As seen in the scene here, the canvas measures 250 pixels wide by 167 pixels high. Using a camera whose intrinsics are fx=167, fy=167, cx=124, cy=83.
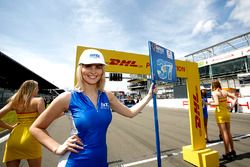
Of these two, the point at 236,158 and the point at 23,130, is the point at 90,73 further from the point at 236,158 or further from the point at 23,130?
the point at 236,158

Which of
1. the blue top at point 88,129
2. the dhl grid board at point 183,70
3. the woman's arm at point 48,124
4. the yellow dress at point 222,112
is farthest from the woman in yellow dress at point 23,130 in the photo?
the yellow dress at point 222,112

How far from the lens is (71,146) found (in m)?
1.26

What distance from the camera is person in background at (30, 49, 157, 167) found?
4.26 feet

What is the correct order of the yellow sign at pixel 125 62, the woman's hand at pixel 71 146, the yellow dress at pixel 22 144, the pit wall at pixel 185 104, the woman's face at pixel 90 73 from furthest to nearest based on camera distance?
the pit wall at pixel 185 104
the yellow sign at pixel 125 62
the yellow dress at pixel 22 144
the woman's face at pixel 90 73
the woman's hand at pixel 71 146

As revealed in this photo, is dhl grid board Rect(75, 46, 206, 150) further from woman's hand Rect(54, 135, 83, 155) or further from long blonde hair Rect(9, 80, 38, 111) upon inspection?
woman's hand Rect(54, 135, 83, 155)

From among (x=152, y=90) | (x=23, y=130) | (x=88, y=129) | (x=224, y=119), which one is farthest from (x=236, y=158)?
(x=23, y=130)

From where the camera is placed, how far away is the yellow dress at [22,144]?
7.39 ft

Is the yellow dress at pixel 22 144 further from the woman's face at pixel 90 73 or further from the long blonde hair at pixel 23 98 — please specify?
the woman's face at pixel 90 73

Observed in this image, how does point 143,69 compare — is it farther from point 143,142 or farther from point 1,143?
point 1,143

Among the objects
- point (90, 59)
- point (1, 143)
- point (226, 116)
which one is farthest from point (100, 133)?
point (1, 143)

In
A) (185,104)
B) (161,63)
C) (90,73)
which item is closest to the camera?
(90,73)

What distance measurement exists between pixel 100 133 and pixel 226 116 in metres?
3.86

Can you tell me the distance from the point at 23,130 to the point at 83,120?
155 centimetres

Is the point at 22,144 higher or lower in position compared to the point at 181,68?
lower
